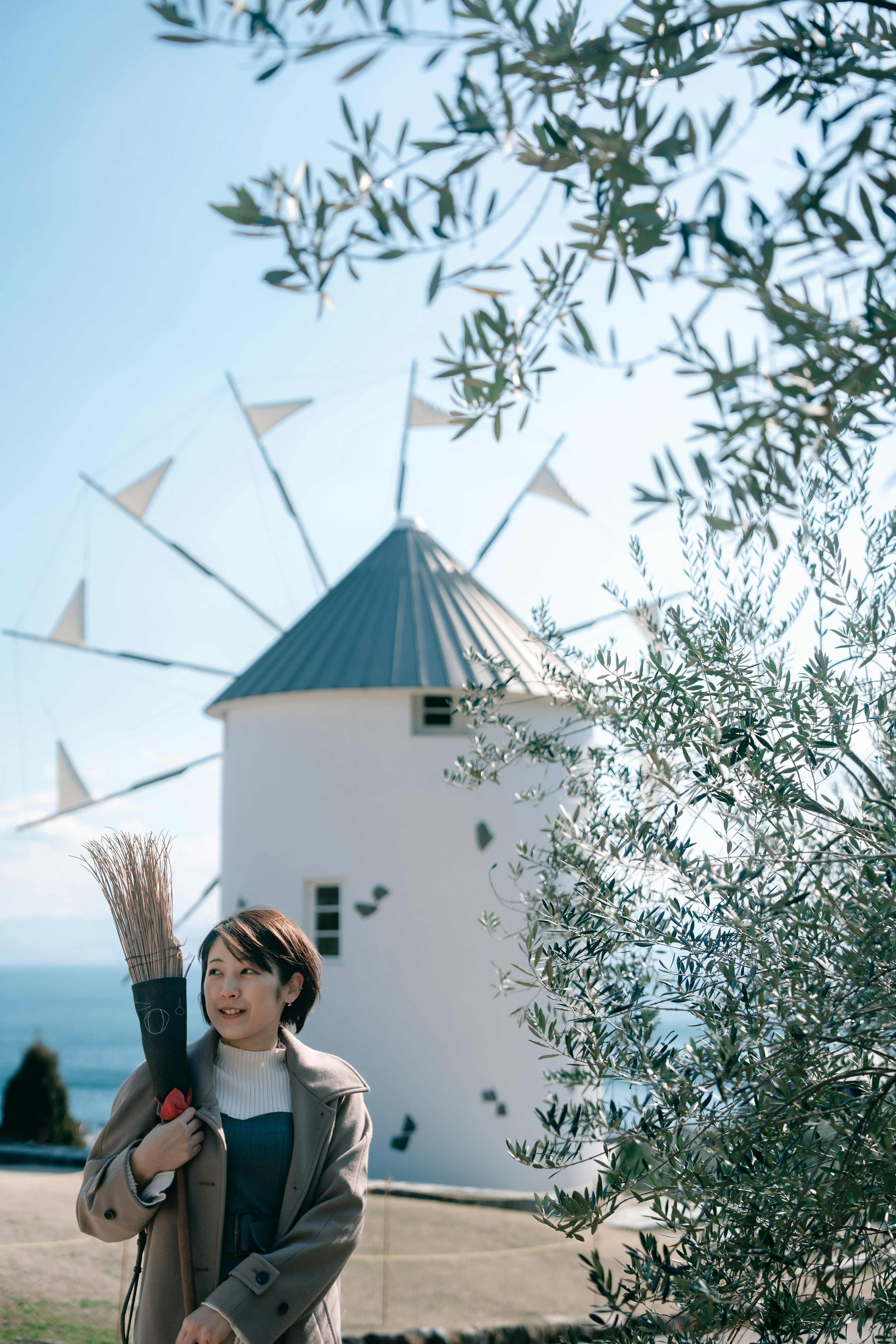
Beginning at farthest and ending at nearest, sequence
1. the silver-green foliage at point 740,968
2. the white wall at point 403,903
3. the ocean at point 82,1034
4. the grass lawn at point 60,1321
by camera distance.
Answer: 1. the ocean at point 82,1034
2. the white wall at point 403,903
3. the grass lawn at point 60,1321
4. the silver-green foliage at point 740,968

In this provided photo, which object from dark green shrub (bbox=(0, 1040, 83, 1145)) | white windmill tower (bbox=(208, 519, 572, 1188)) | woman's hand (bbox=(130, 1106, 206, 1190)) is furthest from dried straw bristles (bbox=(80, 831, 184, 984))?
dark green shrub (bbox=(0, 1040, 83, 1145))

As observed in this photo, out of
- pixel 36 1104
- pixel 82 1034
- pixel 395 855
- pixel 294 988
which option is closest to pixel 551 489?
pixel 395 855

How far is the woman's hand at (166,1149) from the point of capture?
240 cm

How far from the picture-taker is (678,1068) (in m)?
2.33

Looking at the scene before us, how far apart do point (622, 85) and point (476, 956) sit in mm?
9987

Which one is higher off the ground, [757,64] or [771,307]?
[757,64]

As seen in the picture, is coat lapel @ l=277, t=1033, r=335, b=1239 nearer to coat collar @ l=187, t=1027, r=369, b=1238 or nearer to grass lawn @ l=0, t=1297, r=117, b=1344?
coat collar @ l=187, t=1027, r=369, b=1238

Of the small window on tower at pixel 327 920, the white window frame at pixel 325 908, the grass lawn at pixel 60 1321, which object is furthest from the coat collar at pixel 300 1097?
the small window on tower at pixel 327 920

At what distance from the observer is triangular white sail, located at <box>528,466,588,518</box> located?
15.0 metres

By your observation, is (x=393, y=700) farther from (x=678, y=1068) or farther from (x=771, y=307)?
(x=771, y=307)

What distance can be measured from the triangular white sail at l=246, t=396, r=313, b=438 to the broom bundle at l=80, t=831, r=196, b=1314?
13537 millimetres

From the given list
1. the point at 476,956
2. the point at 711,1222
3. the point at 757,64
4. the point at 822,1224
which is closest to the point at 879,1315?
the point at 822,1224

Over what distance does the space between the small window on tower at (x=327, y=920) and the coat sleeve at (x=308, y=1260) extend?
346 inches

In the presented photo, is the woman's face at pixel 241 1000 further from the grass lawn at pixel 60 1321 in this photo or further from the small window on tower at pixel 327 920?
the small window on tower at pixel 327 920
